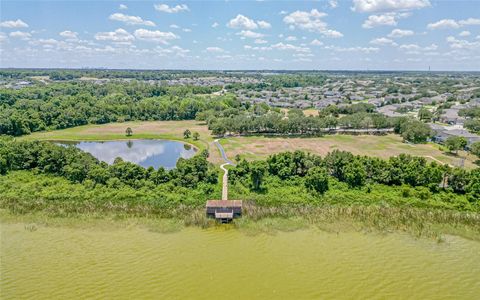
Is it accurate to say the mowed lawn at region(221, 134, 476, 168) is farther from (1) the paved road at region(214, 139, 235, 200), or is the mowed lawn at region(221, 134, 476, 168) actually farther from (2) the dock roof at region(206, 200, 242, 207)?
(2) the dock roof at region(206, 200, 242, 207)

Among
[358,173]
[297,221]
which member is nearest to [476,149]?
[358,173]

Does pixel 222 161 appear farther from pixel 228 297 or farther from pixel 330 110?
pixel 330 110

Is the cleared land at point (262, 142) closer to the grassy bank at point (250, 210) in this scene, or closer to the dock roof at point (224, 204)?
the grassy bank at point (250, 210)

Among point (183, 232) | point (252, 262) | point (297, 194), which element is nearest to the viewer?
point (252, 262)

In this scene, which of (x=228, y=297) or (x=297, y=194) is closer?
(x=228, y=297)

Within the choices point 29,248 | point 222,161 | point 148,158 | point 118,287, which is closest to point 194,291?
point 118,287

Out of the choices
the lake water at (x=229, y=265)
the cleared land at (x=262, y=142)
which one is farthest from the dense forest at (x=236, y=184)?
the cleared land at (x=262, y=142)

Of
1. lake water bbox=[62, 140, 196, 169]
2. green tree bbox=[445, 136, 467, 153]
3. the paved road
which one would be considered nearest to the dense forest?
the paved road
